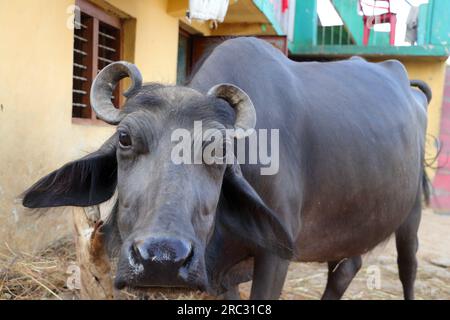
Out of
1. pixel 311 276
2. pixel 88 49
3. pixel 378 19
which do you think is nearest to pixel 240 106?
pixel 88 49

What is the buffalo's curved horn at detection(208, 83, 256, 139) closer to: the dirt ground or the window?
the dirt ground

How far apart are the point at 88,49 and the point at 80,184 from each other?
276 cm

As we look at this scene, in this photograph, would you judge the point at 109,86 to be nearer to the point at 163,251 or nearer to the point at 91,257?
the point at 163,251

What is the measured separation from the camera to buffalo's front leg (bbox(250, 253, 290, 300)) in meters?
2.61

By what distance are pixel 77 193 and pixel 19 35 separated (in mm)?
1842

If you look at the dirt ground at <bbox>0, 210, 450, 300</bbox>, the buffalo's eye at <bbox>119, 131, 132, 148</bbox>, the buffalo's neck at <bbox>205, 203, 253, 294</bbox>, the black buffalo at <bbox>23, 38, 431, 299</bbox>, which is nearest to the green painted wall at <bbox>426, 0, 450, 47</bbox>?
the dirt ground at <bbox>0, 210, 450, 300</bbox>

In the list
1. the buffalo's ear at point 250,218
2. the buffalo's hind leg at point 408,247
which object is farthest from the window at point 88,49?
the buffalo's hind leg at point 408,247

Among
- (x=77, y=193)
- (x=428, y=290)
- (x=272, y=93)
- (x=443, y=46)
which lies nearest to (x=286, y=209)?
(x=272, y=93)

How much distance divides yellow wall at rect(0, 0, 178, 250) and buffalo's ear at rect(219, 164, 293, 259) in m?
1.28

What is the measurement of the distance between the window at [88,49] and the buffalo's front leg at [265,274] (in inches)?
108

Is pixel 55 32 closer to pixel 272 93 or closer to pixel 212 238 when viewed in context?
pixel 272 93

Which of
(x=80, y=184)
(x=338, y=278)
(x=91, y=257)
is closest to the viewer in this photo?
(x=80, y=184)

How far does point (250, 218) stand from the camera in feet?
8.02

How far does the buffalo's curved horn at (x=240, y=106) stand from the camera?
2.14 meters
